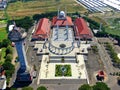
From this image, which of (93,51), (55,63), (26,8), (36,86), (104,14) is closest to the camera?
(36,86)

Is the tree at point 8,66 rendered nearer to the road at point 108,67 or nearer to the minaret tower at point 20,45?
the minaret tower at point 20,45

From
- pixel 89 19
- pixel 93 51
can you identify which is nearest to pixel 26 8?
pixel 89 19

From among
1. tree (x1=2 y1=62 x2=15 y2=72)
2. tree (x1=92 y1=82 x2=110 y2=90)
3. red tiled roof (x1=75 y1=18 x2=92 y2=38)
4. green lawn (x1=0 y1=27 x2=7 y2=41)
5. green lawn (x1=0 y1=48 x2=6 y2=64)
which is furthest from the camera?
green lawn (x1=0 y1=27 x2=7 y2=41)

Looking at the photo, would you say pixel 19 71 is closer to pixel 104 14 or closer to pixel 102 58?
pixel 102 58

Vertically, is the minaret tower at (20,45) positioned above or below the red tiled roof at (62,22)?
above

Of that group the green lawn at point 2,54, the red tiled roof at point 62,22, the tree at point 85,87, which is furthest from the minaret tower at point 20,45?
the red tiled roof at point 62,22

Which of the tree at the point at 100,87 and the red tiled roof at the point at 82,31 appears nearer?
the tree at the point at 100,87

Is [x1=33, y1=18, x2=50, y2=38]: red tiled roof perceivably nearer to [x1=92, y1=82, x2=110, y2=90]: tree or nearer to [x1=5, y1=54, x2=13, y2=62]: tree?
[x1=5, y1=54, x2=13, y2=62]: tree

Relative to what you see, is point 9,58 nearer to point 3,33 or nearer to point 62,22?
point 3,33

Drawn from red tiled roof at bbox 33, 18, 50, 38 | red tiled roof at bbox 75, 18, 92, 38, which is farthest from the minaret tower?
red tiled roof at bbox 75, 18, 92, 38
